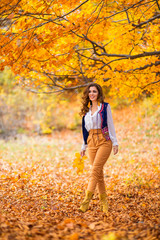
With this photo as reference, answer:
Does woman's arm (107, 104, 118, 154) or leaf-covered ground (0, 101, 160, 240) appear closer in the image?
leaf-covered ground (0, 101, 160, 240)

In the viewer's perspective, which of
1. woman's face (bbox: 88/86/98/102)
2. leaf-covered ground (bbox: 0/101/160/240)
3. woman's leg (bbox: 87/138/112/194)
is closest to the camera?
leaf-covered ground (bbox: 0/101/160/240)

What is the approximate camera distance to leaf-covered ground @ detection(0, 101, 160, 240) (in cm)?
246

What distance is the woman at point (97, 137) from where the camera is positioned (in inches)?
137

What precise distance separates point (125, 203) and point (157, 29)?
11.9 feet

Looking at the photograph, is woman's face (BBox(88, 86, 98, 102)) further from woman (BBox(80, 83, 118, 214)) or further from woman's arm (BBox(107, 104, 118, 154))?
woman's arm (BBox(107, 104, 118, 154))

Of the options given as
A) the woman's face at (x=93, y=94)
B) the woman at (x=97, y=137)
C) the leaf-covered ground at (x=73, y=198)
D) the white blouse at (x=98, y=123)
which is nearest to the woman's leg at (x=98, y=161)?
the woman at (x=97, y=137)

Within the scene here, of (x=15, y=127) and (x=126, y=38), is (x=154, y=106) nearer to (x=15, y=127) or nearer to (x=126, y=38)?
(x=15, y=127)

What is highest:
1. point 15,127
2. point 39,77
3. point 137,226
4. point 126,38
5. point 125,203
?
point 126,38

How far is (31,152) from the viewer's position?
10148 mm

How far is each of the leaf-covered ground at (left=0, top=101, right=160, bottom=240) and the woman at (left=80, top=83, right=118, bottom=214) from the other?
41 cm

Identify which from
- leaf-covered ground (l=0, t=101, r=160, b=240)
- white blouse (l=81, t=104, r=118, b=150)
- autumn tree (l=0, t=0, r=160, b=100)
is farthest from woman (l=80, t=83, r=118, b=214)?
autumn tree (l=0, t=0, r=160, b=100)

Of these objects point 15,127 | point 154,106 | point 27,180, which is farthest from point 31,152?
point 154,106

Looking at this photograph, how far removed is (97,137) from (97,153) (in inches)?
9.3

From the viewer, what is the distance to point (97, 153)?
3516 millimetres
